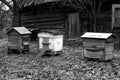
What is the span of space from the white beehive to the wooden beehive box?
149 cm

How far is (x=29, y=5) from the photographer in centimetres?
1490

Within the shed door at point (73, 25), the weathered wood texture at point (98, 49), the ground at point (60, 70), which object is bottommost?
the ground at point (60, 70)

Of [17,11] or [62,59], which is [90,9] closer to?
[62,59]

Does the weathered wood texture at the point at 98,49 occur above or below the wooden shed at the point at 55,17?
below

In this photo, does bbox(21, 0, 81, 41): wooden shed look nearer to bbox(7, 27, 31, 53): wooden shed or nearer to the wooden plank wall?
the wooden plank wall

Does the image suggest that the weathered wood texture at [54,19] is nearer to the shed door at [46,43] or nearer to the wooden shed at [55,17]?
the wooden shed at [55,17]

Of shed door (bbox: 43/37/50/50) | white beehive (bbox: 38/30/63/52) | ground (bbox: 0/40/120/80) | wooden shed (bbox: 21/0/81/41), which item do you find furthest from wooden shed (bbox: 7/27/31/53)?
wooden shed (bbox: 21/0/81/41)

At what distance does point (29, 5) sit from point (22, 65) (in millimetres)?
8471

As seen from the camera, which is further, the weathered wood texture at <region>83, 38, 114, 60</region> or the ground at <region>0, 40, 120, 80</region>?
the weathered wood texture at <region>83, 38, 114, 60</region>

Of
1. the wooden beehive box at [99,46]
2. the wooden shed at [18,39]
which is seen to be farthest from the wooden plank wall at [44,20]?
the wooden beehive box at [99,46]

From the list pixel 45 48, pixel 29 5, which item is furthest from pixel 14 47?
pixel 29 5

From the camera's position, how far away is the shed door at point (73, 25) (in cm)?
1330

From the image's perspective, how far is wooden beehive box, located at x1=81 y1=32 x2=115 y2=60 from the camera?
7020 mm

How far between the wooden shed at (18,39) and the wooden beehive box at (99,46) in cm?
305
